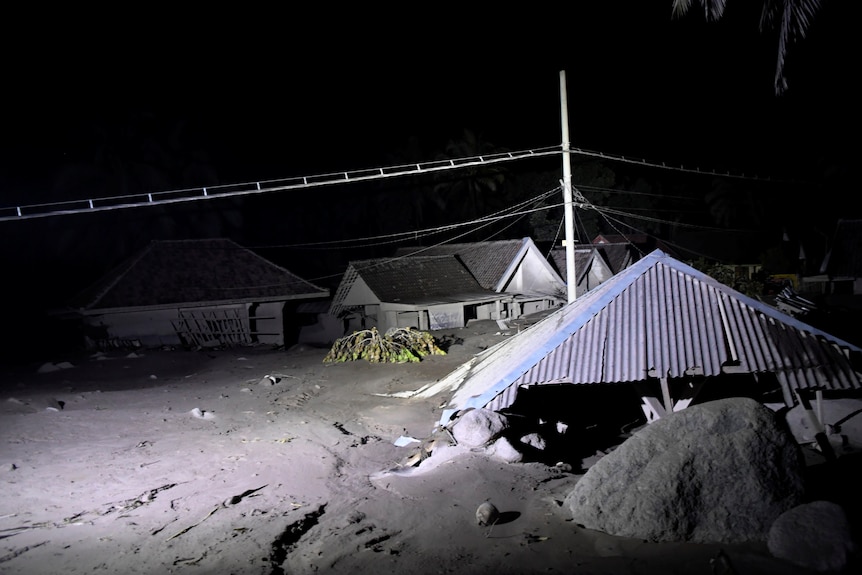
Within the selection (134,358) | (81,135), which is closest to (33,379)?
(134,358)

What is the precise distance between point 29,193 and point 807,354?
156 feet

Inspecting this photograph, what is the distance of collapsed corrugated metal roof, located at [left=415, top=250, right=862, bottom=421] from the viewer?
31.9 ft

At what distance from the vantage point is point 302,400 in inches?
652

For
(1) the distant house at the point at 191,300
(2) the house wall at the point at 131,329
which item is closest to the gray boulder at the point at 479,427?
(1) the distant house at the point at 191,300

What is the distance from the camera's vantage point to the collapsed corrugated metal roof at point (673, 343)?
9734 millimetres

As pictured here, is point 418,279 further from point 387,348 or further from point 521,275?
point 387,348

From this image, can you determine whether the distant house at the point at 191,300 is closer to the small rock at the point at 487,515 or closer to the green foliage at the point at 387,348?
the green foliage at the point at 387,348

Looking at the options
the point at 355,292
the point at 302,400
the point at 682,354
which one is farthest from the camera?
Result: the point at 355,292

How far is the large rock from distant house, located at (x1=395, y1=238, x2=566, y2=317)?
26.0 meters

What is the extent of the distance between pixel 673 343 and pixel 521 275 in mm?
24805

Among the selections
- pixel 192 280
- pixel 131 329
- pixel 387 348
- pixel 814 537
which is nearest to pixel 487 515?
pixel 814 537

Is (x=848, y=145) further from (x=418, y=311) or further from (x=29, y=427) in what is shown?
(x=29, y=427)

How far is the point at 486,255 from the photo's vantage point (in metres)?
36.2

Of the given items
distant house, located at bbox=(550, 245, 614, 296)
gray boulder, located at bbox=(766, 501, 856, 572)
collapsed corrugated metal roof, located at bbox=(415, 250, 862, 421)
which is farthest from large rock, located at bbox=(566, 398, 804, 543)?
distant house, located at bbox=(550, 245, 614, 296)
